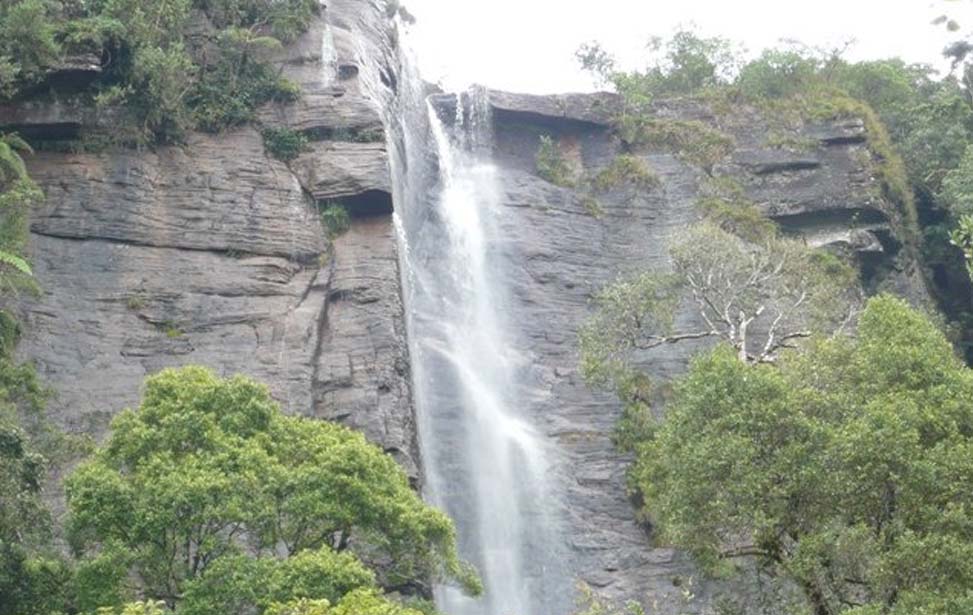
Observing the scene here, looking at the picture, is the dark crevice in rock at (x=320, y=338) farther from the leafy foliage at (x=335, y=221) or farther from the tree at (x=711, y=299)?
the tree at (x=711, y=299)

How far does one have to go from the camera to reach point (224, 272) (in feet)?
92.6

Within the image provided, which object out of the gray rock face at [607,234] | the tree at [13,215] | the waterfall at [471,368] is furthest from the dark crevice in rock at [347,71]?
the tree at [13,215]

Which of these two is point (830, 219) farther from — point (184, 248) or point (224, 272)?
point (184, 248)

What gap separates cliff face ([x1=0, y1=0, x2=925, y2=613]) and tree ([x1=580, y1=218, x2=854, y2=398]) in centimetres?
185

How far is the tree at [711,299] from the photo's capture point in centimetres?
2920

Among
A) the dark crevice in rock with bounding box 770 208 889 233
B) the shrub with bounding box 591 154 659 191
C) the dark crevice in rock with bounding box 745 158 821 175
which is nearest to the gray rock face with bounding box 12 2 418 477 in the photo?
the shrub with bounding box 591 154 659 191

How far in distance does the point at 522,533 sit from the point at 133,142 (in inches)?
481

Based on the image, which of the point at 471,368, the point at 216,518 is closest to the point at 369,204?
the point at 471,368

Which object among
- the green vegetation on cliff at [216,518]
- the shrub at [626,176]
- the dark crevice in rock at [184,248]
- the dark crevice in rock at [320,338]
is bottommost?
the green vegetation on cliff at [216,518]

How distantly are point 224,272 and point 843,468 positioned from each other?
14001mm

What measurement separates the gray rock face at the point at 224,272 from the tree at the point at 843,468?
610 cm

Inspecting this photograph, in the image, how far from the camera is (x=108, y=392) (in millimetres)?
25219

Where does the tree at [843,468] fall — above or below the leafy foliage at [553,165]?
below

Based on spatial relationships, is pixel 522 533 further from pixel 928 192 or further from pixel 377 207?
pixel 928 192
